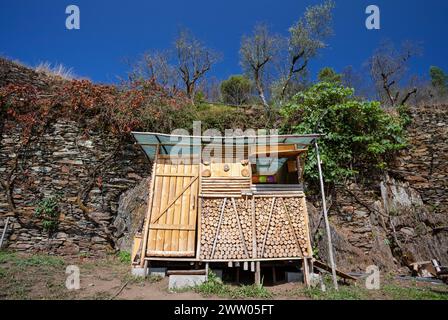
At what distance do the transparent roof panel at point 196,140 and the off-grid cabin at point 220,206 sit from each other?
0.02 meters

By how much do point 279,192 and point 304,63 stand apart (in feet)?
39.1

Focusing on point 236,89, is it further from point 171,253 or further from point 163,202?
point 171,253

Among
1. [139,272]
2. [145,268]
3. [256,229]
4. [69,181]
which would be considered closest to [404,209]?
[256,229]

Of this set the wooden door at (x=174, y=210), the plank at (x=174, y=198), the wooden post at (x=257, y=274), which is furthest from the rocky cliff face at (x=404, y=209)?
the plank at (x=174, y=198)

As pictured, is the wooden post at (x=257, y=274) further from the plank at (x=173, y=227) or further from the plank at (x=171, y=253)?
the plank at (x=173, y=227)

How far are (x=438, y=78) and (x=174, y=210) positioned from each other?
1016 inches

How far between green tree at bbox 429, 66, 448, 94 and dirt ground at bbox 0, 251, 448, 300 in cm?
2093

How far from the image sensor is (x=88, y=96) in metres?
9.23

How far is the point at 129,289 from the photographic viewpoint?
5.22 metres

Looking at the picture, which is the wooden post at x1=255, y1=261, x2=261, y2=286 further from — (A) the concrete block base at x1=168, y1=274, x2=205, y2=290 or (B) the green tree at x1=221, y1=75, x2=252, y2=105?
(B) the green tree at x1=221, y1=75, x2=252, y2=105

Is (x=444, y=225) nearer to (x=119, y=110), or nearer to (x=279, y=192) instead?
(x=279, y=192)

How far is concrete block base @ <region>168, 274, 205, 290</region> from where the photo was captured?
5455mm

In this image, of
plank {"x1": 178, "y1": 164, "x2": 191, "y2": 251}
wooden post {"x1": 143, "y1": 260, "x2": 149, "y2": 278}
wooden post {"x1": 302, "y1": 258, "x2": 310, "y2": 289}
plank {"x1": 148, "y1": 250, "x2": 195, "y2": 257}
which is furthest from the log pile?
wooden post {"x1": 143, "y1": 260, "x2": 149, "y2": 278}

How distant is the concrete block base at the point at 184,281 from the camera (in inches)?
215
